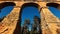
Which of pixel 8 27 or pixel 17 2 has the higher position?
pixel 17 2

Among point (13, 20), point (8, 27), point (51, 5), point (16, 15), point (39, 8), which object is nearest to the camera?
point (8, 27)

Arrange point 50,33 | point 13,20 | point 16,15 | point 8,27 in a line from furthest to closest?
point 16,15
point 13,20
point 8,27
point 50,33

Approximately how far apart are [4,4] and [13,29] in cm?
606

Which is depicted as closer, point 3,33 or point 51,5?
point 3,33

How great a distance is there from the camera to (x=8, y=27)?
902cm

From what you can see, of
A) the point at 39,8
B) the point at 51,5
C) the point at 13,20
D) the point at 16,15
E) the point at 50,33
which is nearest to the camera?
the point at 50,33

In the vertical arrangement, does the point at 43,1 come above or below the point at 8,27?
above

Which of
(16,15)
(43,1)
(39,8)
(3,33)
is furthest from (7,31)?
(43,1)

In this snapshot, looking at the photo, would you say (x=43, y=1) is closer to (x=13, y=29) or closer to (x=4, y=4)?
(x=4, y=4)

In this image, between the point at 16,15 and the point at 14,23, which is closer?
the point at 14,23

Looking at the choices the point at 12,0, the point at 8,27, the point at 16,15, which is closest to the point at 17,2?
the point at 12,0

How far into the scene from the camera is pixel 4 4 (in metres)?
14.2

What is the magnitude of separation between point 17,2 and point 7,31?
20.0 feet

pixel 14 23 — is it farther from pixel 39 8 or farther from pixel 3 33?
pixel 39 8
